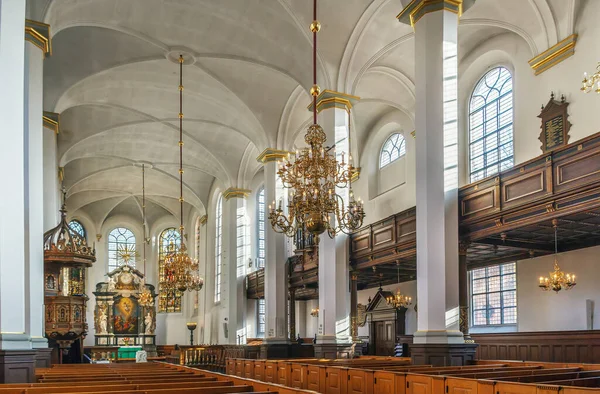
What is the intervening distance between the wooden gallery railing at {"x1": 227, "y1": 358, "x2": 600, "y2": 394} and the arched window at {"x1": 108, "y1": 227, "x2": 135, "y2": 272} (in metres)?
25.5

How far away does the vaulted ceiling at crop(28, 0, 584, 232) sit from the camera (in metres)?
14.6

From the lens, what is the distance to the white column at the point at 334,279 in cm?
1531

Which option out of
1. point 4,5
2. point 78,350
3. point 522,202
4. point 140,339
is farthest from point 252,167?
point 4,5

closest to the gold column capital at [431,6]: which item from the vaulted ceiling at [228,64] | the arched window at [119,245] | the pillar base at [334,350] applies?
the vaulted ceiling at [228,64]

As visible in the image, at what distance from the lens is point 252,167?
25984 mm

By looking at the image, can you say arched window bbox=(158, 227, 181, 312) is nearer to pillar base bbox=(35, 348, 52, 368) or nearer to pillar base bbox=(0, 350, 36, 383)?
pillar base bbox=(35, 348, 52, 368)

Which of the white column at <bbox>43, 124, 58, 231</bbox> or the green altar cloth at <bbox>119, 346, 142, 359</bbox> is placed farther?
the green altar cloth at <bbox>119, 346, 142, 359</bbox>

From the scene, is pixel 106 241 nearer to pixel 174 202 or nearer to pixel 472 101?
pixel 174 202

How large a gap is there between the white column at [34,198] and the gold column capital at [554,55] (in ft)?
34.9

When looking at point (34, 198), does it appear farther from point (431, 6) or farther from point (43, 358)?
point (431, 6)

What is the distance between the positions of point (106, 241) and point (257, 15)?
23.7m

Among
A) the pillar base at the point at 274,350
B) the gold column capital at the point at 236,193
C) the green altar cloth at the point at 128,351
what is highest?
the gold column capital at the point at 236,193

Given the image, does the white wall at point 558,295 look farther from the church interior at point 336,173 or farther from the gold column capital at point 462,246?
the gold column capital at point 462,246

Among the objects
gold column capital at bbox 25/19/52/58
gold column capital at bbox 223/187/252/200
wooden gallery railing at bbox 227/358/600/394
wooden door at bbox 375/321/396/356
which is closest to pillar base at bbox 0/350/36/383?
wooden gallery railing at bbox 227/358/600/394
